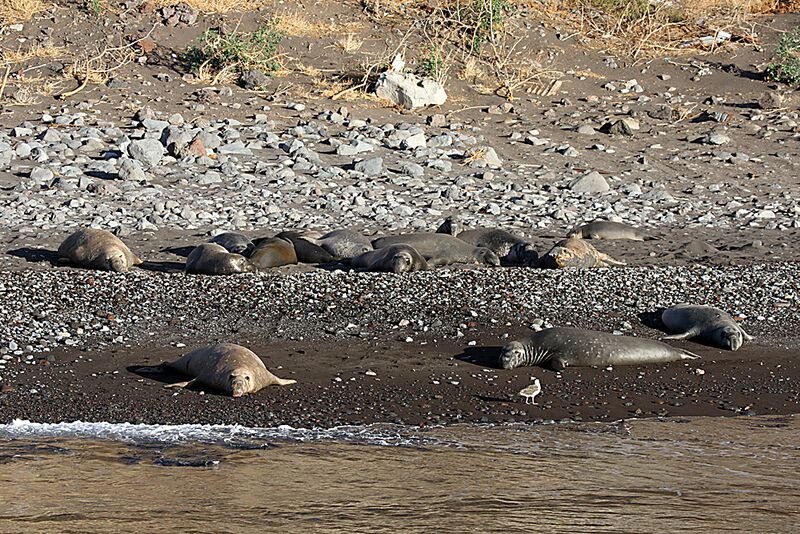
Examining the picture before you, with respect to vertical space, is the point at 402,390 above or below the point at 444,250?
above

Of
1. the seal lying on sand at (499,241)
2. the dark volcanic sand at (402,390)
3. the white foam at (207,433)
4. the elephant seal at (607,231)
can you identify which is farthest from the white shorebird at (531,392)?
the elephant seal at (607,231)

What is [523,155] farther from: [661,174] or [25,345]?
[25,345]

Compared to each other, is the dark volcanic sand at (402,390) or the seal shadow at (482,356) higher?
the dark volcanic sand at (402,390)

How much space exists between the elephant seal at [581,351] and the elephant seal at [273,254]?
280cm

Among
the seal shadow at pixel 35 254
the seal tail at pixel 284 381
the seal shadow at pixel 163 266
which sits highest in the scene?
the seal tail at pixel 284 381

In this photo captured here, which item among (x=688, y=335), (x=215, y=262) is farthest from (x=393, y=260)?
(x=688, y=335)

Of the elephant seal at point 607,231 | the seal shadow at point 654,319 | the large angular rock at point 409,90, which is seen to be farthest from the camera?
the large angular rock at point 409,90

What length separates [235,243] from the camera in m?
9.40

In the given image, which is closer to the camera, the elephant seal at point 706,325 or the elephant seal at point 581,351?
the elephant seal at point 581,351

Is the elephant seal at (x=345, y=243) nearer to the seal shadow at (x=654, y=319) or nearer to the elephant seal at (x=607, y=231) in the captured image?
the elephant seal at (x=607, y=231)

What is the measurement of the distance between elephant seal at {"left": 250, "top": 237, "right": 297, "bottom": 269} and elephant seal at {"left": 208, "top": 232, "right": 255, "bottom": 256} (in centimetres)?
12

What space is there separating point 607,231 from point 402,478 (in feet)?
19.8

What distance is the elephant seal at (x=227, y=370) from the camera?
609 centimetres

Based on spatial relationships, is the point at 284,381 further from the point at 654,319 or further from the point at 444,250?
the point at 444,250
